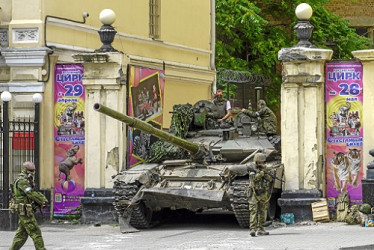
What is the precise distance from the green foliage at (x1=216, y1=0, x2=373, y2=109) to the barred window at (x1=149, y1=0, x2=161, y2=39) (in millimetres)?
4703

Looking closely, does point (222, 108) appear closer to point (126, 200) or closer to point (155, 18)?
point (126, 200)

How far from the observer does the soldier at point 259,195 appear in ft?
67.5

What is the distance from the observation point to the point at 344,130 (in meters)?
23.1

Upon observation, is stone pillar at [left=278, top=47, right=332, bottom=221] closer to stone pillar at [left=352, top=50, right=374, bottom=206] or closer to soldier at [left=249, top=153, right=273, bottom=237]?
stone pillar at [left=352, top=50, right=374, bottom=206]

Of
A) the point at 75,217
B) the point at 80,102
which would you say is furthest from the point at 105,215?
the point at 80,102

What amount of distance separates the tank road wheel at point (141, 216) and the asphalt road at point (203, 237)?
18 cm

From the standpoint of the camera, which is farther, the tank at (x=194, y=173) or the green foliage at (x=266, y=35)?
the green foliage at (x=266, y=35)

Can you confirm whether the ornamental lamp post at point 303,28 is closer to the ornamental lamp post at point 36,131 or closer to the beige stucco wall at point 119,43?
the beige stucco wall at point 119,43

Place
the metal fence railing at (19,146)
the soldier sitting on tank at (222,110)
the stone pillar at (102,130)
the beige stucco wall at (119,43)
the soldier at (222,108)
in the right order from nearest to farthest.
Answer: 1. the stone pillar at (102,130)
2. the metal fence railing at (19,146)
3. the beige stucco wall at (119,43)
4. the soldier sitting on tank at (222,110)
5. the soldier at (222,108)

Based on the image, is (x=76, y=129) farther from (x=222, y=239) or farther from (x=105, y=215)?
(x=222, y=239)

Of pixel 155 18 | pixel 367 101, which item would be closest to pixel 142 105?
pixel 367 101

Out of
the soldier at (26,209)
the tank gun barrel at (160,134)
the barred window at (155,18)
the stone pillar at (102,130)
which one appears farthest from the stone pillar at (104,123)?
the barred window at (155,18)

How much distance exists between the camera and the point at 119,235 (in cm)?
2183

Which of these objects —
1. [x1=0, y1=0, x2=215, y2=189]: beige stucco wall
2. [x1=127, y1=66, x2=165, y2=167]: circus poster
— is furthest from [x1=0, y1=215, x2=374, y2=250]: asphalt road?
[x1=0, y1=0, x2=215, y2=189]: beige stucco wall
